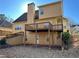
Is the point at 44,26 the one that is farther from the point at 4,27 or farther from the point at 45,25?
the point at 4,27

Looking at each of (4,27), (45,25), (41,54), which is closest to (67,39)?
(45,25)

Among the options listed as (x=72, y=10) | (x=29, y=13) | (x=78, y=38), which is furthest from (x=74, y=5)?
(x=29, y=13)

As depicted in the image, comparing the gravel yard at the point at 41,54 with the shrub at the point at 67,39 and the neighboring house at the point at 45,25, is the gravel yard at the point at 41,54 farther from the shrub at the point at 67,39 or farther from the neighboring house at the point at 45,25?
the neighboring house at the point at 45,25

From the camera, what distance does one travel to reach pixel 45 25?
853 cm

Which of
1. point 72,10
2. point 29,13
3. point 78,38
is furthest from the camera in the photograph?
point 29,13

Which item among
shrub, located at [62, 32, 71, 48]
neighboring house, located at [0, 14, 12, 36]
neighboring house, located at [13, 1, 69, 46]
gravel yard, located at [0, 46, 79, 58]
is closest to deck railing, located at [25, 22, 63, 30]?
neighboring house, located at [13, 1, 69, 46]

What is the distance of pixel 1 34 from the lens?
30.7 feet

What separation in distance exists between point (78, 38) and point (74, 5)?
2114 mm

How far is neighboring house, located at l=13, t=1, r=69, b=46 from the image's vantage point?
8336 mm

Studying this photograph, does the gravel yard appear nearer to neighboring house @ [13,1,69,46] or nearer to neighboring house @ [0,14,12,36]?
neighboring house @ [13,1,69,46]

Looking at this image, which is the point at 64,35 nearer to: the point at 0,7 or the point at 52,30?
the point at 52,30

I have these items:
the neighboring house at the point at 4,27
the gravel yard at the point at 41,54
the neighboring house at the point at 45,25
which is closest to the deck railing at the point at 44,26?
the neighboring house at the point at 45,25

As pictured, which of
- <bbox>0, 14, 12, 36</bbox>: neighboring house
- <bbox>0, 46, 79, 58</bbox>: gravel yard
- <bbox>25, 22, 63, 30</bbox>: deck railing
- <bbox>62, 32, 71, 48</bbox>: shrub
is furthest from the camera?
<bbox>0, 14, 12, 36</bbox>: neighboring house

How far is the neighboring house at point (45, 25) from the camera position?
27.3 ft
